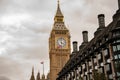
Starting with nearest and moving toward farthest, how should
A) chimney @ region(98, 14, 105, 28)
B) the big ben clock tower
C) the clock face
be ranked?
1. chimney @ region(98, 14, 105, 28)
2. the big ben clock tower
3. the clock face

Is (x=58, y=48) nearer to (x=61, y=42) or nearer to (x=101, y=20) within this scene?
(x=61, y=42)

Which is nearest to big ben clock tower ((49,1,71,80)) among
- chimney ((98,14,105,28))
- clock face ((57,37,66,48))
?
clock face ((57,37,66,48))

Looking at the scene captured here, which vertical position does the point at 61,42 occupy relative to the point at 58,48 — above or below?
above

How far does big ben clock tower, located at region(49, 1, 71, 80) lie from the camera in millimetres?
158750

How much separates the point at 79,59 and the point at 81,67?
2971mm

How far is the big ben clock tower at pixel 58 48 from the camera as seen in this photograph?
159 meters

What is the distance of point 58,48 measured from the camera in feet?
532

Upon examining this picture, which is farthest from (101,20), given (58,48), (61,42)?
(61,42)

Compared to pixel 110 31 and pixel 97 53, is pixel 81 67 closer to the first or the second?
pixel 97 53

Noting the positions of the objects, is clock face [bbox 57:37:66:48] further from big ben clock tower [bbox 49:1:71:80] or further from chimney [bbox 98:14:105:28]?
chimney [bbox 98:14:105:28]

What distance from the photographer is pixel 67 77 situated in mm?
90812

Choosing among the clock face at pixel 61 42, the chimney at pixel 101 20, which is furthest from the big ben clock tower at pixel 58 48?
the chimney at pixel 101 20

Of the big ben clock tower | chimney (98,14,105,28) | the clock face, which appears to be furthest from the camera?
the clock face

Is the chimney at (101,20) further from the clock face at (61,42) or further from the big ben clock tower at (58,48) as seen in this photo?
the clock face at (61,42)
